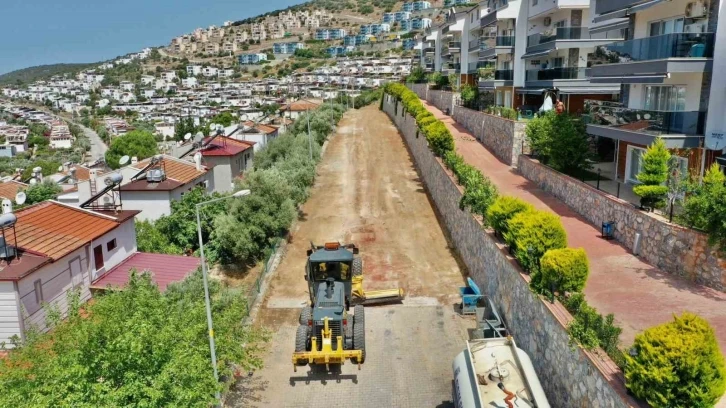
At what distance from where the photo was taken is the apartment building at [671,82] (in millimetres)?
20922

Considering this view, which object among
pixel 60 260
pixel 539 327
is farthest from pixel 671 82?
pixel 60 260

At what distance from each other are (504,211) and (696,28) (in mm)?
11298

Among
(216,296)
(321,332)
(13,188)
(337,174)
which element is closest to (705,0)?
(321,332)

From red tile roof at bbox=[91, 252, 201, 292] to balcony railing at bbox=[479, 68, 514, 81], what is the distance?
32744mm

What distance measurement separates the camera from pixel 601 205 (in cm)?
2225

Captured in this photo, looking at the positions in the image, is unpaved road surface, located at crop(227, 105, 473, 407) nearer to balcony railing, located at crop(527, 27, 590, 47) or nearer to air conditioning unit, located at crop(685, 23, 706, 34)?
air conditioning unit, located at crop(685, 23, 706, 34)

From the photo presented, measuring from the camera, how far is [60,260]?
2220cm

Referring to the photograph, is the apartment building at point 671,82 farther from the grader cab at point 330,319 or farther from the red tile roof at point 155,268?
the red tile roof at point 155,268

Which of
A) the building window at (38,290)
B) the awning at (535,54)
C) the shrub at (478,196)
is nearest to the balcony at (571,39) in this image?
the awning at (535,54)

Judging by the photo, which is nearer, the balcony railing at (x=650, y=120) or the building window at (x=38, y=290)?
the building window at (x=38, y=290)

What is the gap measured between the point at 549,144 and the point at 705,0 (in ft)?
29.7

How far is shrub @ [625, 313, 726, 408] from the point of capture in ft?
29.6

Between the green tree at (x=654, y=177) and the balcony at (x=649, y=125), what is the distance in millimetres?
2285

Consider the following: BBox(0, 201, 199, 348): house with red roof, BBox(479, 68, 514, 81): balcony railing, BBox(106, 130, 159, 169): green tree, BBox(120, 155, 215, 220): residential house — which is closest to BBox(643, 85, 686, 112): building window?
A: BBox(479, 68, 514, 81): balcony railing
